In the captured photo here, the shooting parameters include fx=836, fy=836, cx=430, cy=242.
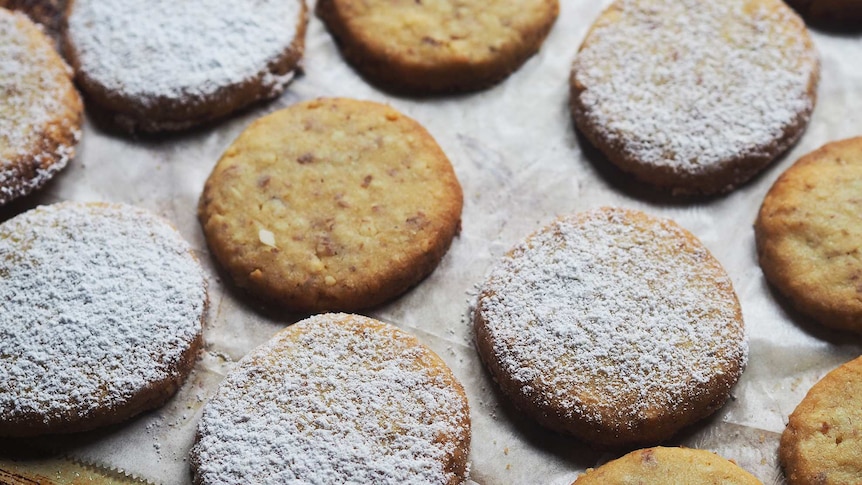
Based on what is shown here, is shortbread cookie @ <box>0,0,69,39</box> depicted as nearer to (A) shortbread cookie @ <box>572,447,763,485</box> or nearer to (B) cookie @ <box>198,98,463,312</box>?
(B) cookie @ <box>198,98,463,312</box>

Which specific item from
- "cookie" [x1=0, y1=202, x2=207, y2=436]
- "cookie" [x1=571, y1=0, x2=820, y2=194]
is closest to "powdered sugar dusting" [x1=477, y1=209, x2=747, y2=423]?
"cookie" [x1=571, y1=0, x2=820, y2=194]

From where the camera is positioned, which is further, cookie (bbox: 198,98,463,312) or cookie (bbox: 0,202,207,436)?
cookie (bbox: 198,98,463,312)

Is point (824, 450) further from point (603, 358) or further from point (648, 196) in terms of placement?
point (648, 196)

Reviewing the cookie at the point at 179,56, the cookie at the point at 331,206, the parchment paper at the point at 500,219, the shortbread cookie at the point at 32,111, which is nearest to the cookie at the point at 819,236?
the parchment paper at the point at 500,219

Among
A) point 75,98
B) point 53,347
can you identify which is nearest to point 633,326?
point 53,347

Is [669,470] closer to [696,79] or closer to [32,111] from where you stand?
Answer: [696,79]

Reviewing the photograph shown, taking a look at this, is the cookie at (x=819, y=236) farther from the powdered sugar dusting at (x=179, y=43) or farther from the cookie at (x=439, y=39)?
the powdered sugar dusting at (x=179, y=43)
